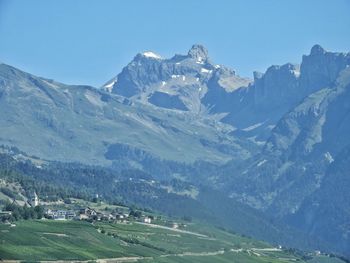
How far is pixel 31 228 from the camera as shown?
198 m

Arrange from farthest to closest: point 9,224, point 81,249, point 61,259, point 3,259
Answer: point 9,224
point 81,249
point 61,259
point 3,259

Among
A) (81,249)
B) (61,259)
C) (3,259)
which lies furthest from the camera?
(81,249)

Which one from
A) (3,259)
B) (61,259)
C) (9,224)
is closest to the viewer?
(3,259)

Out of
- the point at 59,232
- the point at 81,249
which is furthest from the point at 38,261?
the point at 59,232

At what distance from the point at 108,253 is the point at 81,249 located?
446 cm

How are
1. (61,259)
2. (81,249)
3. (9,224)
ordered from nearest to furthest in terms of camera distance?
(61,259) < (81,249) < (9,224)

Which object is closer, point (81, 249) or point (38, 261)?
point (38, 261)

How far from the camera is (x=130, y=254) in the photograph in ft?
632

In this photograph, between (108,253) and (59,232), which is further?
(59,232)

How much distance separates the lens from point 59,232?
656ft

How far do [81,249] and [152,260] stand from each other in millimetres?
12921

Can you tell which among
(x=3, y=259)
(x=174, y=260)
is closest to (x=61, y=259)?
(x=3, y=259)

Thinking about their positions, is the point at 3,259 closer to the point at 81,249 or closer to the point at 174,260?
the point at 81,249

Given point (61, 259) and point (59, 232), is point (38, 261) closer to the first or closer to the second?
point (61, 259)
